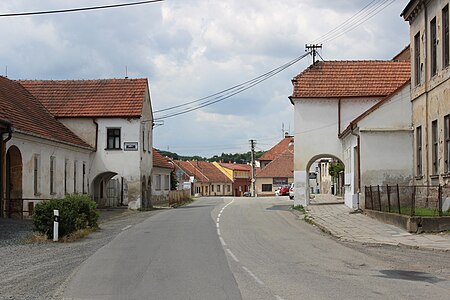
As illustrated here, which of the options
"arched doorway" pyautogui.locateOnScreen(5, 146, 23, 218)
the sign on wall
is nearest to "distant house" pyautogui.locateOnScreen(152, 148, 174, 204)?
the sign on wall

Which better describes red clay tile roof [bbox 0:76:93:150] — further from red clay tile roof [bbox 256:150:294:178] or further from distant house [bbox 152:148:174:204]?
red clay tile roof [bbox 256:150:294:178]

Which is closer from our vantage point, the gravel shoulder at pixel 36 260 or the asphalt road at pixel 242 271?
the asphalt road at pixel 242 271

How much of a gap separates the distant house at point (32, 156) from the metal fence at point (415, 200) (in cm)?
1521

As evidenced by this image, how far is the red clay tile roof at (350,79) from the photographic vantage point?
3944cm

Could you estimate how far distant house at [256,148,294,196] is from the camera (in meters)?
102

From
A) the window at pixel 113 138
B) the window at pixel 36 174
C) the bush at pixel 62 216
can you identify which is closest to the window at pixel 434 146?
the bush at pixel 62 216

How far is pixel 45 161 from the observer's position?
3212 centimetres

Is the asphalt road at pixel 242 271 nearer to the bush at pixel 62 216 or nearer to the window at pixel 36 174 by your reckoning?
the bush at pixel 62 216


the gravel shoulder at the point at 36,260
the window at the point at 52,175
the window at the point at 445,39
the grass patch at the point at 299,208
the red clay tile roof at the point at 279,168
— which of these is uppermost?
the window at the point at 445,39

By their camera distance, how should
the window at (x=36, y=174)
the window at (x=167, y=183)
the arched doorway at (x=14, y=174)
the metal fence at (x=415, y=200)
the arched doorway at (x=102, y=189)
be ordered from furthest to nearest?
the window at (x=167, y=183), the arched doorway at (x=102, y=189), the window at (x=36, y=174), the arched doorway at (x=14, y=174), the metal fence at (x=415, y=200)

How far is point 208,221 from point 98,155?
53.4 feet

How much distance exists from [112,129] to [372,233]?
973 inches

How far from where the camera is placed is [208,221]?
28.2 m

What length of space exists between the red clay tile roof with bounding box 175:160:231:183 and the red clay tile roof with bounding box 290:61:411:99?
8048cm
